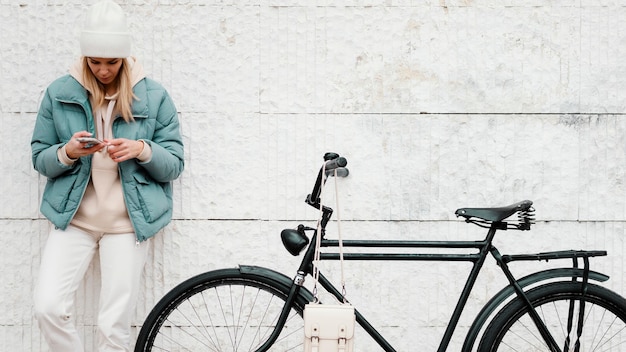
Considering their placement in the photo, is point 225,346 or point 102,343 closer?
point 102,343

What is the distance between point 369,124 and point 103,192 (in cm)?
154

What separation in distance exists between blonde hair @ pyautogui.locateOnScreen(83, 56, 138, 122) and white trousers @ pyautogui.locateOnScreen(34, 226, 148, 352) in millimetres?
657

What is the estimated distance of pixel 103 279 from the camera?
4691 mm

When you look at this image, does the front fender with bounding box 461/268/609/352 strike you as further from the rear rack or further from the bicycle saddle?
the bicycle saddle

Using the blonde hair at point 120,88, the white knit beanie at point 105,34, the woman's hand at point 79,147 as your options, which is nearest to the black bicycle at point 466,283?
the woman's hand at point 79,147

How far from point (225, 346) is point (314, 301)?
4.19 feet

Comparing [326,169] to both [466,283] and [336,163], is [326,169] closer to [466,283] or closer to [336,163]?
[336,163]

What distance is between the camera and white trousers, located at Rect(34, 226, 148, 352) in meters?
4.56

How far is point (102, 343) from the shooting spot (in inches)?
184

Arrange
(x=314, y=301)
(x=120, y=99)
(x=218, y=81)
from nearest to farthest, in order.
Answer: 1. (x=314, y=301)
2. (x=120, y=99)
3. (x=218, y=81)

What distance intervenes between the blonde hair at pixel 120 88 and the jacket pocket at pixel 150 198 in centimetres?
34

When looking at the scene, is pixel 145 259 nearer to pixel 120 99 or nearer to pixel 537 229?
pixel 120 99

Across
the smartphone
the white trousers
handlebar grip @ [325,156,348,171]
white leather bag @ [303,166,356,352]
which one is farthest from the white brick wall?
white leather bag @ [303,166,356,352]

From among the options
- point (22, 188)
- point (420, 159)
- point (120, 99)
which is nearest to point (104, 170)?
point (120, 99)
